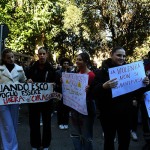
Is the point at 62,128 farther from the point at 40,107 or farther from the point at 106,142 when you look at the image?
the point at 106,142

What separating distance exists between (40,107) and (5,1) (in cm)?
1428

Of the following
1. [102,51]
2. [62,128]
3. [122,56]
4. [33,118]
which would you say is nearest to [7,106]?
[33,118]

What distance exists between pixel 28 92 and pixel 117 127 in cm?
182

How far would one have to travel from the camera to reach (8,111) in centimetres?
488

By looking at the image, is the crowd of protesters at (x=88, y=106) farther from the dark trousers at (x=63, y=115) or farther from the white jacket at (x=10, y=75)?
the dark trousers at (x=63, y=115)

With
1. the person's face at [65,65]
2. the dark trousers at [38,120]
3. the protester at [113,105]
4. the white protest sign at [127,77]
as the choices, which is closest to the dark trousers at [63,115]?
the person's face at [65,65]

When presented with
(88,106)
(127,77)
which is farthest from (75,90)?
(127,77)

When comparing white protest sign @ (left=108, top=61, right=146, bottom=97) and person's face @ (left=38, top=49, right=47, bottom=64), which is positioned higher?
person's face @ (left=38, top=49, right=47, bottom=64)

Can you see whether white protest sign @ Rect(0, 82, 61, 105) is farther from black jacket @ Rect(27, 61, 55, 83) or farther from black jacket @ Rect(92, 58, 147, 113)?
black jacket @ Rect(92, 58, 147, 113)

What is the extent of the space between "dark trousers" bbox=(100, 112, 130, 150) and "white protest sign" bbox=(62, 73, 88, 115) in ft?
1.29

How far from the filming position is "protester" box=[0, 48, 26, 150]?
188 inches

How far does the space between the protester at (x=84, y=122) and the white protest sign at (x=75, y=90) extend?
8 cm

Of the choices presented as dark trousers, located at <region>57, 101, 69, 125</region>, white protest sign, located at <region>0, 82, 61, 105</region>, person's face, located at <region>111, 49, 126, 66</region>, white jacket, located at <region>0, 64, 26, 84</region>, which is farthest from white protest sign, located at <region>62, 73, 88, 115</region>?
dark trousers, located at <region>57, 101, 69, 125</region>

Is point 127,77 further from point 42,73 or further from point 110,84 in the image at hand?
point 42,73
